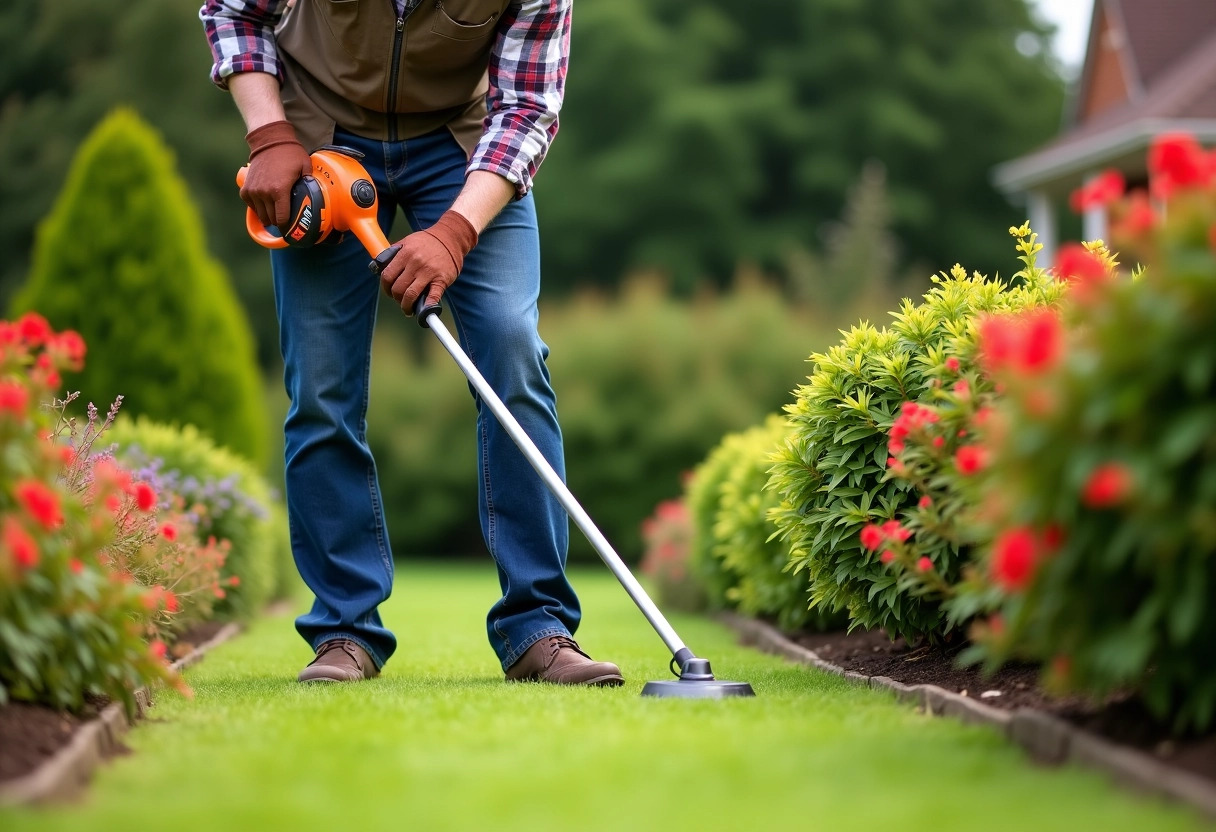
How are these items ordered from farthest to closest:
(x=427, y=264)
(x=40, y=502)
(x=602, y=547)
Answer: (x=427, y=264), (x=602, y=547), (x=40, y=502)

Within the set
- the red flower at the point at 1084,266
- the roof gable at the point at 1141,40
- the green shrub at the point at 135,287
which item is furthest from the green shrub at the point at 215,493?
the roof gable at the point at 1141,40

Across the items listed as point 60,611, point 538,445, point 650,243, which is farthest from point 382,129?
point 650,243

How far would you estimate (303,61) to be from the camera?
3484 millimetres

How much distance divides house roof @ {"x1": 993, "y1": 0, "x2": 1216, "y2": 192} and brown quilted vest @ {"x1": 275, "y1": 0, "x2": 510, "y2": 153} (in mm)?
8793

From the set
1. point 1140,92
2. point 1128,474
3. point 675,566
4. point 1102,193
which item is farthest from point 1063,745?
point 1140,92

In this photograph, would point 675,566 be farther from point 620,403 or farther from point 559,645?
point 620,403

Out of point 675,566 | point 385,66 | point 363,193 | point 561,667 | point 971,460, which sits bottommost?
point 561,667

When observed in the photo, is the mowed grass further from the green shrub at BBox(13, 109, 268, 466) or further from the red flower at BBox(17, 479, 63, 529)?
the green shrub at BBox(13, 109, 268, 466)

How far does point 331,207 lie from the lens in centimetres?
325

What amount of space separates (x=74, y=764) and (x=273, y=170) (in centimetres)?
167

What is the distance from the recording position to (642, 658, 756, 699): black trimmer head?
2734 millimetres

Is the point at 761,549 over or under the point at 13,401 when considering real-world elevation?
over

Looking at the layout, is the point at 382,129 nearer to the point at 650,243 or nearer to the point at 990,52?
the point at 650,243

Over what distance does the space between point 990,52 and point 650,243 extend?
7.37m
